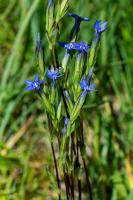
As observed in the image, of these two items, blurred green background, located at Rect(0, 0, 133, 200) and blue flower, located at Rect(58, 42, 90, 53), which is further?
blurred green background, located at Rect(0, 0, 133, 200)

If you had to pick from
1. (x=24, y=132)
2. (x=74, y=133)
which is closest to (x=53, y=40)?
(x=74, y=133)

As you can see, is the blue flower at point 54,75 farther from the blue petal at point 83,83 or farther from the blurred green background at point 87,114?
the blurred green background at point 87,114

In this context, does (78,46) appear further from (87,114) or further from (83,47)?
(87,114)

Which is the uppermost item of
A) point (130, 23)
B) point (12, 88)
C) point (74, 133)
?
point (130, 23)

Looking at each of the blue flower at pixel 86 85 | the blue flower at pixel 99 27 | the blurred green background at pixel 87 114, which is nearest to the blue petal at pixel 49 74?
the blue flower at pixel 86 85

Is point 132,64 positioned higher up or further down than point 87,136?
higher up

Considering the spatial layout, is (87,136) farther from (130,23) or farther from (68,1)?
(68,1)

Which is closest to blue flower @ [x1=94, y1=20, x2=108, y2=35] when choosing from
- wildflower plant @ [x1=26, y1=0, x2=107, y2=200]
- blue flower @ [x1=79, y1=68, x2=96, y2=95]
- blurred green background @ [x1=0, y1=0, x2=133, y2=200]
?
wildflower plant @ [x1=26, y1=0, x2=107, y2=200]

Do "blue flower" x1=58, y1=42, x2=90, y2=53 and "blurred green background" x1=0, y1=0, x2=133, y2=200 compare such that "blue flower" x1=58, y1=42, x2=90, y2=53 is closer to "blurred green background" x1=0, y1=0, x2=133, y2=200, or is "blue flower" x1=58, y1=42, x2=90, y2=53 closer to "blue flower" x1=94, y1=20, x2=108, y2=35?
"blue flower" x1=94, y1=20, x2=108, y2=35
